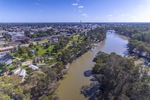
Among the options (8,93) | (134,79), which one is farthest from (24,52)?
(134,79)

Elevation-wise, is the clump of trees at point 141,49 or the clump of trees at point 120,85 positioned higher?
the clump of trees at point 120,85

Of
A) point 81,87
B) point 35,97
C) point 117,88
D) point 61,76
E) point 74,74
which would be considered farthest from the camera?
point 74,74

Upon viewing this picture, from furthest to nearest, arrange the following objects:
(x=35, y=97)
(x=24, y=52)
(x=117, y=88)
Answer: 1. (x=24, y=52)
2. (x=35, y=97)
3. (x=117, y=88)

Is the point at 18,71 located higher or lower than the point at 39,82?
lower

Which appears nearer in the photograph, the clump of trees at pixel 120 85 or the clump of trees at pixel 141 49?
the clump of trees at pixel 120 85

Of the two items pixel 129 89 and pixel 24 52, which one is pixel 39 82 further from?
pixel 24 52

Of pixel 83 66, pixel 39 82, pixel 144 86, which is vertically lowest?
pixel 83 66

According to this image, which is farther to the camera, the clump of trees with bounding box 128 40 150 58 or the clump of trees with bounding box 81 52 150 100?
the clump of trees with bounding box 128 40 150 58

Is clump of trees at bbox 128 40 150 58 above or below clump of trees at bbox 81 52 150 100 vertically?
below

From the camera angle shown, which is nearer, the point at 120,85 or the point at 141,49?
the point at 120,85

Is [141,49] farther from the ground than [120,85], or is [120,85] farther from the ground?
[120,85]

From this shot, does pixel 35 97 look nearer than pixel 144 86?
No
